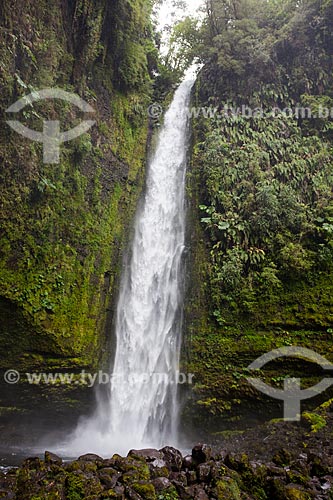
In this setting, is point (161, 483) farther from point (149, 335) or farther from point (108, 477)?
point (149, 335)

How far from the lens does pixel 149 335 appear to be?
9.35m

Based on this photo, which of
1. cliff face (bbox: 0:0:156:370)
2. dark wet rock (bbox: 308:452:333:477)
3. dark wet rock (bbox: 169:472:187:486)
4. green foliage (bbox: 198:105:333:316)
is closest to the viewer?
dark wet rock (bbox: 169:472:187:486)

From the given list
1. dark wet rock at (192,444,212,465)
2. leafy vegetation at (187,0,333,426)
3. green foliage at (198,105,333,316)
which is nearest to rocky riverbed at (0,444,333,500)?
dark wet rock at (192,444,212,465)

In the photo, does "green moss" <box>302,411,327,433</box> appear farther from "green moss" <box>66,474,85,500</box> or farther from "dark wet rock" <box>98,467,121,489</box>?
"green moss" <box>66,474,85,500</box>

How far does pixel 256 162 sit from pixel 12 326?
7.41m

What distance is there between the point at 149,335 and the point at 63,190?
13.1 ft

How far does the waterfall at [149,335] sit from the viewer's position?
844cm

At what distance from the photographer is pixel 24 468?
468 centimetres

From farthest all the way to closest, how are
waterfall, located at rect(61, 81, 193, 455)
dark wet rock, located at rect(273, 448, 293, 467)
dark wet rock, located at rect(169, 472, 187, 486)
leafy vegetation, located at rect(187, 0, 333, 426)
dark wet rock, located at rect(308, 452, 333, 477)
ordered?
waterfall, located at rect(61, 81, 193, 455) → leafy vegetation, located at rect(187, 0, 333, 426) → dark wet rock, located at rect(273, 448, 293, 467) → dark wet rock, located at rect(308, 452, 333, 477) → dark wet rock, located at rect(169, 472, 187, 486)

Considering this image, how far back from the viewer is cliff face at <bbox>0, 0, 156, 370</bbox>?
25.4 ft

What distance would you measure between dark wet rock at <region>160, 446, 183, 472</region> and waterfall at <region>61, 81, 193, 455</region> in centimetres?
314

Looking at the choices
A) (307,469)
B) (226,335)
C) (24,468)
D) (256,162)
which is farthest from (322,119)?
(24,468)

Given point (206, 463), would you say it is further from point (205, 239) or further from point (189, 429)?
point (205, 239)

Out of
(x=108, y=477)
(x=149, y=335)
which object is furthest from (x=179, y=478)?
(x=149, y=335)
